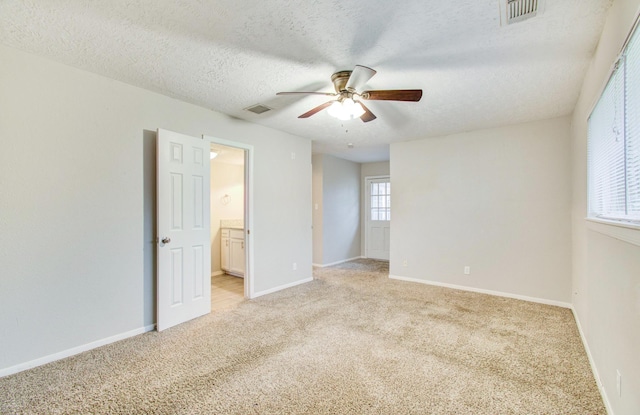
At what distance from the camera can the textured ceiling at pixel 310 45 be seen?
1.79 meters

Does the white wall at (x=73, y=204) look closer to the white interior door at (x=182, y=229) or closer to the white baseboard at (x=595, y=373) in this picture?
the white interior door at (x=182, y=229)

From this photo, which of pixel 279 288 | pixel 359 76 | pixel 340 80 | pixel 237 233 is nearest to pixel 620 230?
pixel 359 76

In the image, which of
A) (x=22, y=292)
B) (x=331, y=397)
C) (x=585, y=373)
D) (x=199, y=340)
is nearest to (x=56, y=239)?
(x=22, y=292)

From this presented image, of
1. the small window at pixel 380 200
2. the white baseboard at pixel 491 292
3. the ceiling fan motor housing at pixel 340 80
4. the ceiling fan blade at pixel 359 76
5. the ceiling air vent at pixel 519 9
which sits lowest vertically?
the white baseboard at pixel 491 292

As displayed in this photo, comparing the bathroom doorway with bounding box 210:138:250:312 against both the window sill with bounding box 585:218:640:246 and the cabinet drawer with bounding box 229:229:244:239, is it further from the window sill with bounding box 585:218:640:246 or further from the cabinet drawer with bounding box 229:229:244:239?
the window sill with bounding box 585:218:640:246

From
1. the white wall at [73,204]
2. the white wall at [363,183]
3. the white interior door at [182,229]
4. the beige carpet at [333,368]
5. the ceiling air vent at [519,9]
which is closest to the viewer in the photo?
the ceiling air vent at [519,9]

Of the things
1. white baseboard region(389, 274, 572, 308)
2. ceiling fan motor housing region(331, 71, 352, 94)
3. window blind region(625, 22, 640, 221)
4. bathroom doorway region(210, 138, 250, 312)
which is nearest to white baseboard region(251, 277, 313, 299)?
bathroom doorway region(210, 138, 250, 312)

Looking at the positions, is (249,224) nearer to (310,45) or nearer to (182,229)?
(182,229)

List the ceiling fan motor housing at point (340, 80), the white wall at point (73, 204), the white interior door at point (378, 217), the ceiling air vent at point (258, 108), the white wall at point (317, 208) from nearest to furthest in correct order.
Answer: the white wall at point (73, 204) → the ceiling fan motor housing at point (340, 80) → the ceiling air vent at point (258, 108) → the white wall at point (317, 208) → the white interior door at point (378, 217)

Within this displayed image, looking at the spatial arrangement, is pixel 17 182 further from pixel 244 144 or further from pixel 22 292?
pixel 244 144

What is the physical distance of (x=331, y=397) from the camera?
1.92 m

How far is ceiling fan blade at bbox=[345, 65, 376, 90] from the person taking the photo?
2114 mm

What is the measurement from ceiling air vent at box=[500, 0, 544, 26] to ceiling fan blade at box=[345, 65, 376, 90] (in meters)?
0.84

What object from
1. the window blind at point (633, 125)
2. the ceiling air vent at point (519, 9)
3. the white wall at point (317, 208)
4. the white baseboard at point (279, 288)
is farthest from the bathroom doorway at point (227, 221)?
the window blind at point (633, 125)
